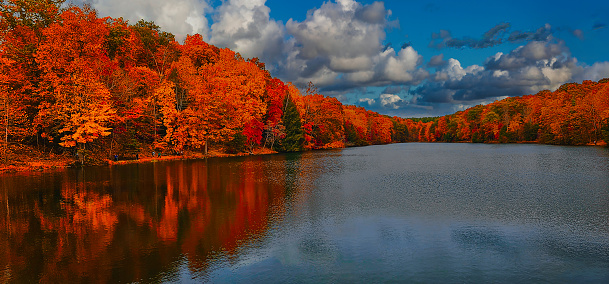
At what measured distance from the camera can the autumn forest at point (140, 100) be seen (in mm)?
37156

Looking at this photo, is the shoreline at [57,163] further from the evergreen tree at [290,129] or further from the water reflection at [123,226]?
the evergreen tree at [290,129]

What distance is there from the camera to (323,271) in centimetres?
953

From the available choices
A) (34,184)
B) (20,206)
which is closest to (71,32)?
(34,184)

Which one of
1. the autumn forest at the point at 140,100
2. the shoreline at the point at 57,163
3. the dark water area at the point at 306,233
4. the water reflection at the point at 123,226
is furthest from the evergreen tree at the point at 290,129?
the dark water area at the point at 306,233

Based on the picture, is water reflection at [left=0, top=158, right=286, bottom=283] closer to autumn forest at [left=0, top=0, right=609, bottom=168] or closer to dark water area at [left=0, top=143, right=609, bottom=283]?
dark water area at [left=0, top=143, right=609, bottom=283]

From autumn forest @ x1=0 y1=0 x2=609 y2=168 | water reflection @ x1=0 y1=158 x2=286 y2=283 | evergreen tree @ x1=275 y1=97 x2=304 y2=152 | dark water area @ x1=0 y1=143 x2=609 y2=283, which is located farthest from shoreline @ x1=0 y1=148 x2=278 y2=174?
evergreen tree @ x1=275 y1=97 x2=304 y2=152

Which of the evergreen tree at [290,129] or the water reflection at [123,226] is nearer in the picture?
the water reflection at [123,226]

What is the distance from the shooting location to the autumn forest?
122 feet

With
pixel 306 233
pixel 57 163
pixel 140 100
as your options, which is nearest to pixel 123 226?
pixel 306 233

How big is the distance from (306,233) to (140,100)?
140 feet

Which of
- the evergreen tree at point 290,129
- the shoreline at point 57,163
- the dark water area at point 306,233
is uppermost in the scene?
the evergreen tree at point 290,129

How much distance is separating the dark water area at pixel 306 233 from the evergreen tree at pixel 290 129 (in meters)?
49.8

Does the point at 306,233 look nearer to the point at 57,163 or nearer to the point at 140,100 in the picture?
the point at 57,163

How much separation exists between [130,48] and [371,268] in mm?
59430
